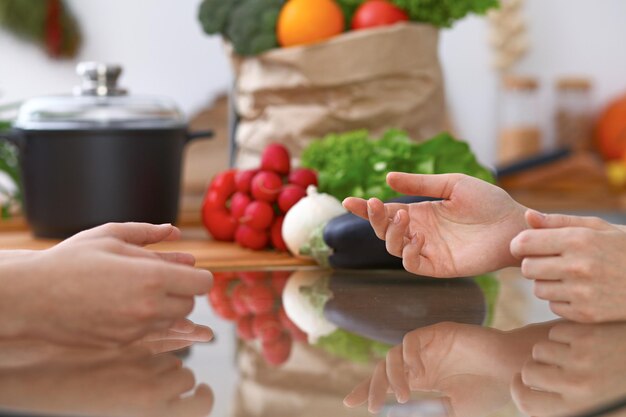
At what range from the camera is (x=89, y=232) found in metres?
0.69

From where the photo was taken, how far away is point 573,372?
0.58 meters

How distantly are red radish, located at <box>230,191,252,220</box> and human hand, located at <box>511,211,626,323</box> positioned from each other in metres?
0.57

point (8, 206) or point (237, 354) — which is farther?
point (8, 206)

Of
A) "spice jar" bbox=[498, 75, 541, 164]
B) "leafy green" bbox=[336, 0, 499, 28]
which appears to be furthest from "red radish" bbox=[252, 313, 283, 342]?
"spice jar" bbox=[498, 75, 541, 164]

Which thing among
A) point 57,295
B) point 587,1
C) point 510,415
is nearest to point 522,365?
point 510,415

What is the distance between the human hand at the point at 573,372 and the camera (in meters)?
0.50

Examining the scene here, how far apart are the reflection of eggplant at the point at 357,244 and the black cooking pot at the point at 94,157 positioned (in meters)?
0.33

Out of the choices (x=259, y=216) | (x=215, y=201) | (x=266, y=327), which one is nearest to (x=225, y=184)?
(x=215, y=201)

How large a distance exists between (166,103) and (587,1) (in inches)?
84.6

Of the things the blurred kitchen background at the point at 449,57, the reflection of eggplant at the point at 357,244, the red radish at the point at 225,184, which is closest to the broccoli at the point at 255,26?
the red radish at the point at 225,184

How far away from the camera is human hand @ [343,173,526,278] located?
2.64 feet

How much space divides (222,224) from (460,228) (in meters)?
0.54

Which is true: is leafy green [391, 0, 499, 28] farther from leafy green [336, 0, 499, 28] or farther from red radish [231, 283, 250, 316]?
red radish [231, 283, 250, 316]

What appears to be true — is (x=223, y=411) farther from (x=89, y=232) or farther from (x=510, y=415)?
(x=89, y=232)
